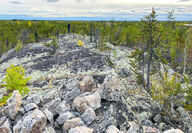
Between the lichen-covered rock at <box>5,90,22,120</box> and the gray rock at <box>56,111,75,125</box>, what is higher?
the lichen-covered rock at <box>5,90,22,120</box>

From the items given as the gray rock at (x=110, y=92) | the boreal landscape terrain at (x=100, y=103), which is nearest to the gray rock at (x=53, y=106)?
the boreal landscape terrain at (x=100, y=103)

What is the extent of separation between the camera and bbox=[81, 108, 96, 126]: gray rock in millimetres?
12816

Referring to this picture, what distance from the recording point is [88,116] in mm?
12914

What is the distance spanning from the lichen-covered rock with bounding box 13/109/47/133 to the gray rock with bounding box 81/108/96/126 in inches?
140

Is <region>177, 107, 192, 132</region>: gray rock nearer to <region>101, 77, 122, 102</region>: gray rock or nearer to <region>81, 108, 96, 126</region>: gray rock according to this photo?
<region>101, 77, 122, 102</region>: gray rock

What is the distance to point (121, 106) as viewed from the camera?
15477mm

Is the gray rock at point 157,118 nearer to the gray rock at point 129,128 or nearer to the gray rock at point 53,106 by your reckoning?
the gray rock at point 129,128

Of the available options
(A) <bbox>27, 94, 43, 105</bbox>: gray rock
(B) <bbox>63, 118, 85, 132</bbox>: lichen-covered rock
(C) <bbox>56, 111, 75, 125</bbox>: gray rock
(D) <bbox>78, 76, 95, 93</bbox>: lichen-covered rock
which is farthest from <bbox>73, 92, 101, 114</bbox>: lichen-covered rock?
(A) <bbox>27, 94, 43, 105</bbox>: gray rock

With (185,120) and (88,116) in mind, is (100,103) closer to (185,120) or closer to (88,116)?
(88,116)

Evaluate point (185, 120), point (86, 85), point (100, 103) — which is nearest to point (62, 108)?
point (100, 103)

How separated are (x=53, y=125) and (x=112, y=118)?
5.77 metres

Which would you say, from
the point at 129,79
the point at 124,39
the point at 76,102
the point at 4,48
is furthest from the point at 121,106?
the point at 4,48

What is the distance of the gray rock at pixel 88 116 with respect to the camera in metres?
12.8

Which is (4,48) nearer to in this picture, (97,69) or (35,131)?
(97,69)
